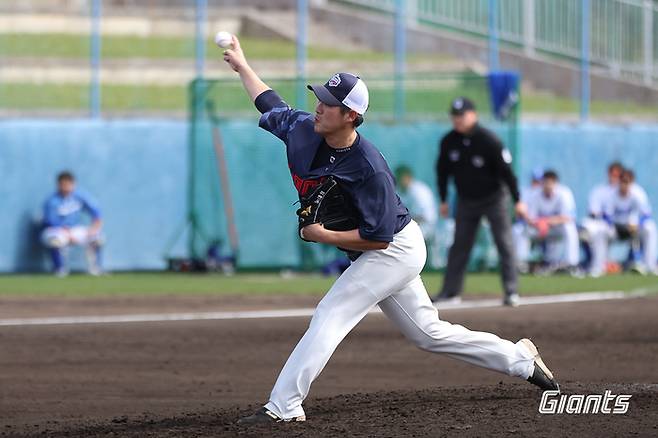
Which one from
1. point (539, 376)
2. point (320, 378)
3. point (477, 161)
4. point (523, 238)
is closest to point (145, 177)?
point (523, 238)

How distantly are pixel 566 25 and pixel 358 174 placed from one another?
1912cm

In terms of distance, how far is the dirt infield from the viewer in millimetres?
7316

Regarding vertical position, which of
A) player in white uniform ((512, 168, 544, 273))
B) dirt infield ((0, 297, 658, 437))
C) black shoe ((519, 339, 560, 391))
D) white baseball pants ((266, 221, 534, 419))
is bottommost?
player in white uniform ((512, 168, 544, 273))

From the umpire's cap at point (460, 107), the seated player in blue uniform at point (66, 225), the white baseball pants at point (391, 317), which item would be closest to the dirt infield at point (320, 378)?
the white baseball pants at point (391, 317)

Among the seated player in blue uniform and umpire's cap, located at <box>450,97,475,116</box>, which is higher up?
umpire's cap, located at <box>450,97,475,116</box>

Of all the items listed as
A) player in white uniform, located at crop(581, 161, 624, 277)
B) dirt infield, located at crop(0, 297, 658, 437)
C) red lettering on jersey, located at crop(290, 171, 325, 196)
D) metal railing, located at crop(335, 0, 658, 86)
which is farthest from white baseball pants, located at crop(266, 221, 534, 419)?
metal railing, located at crop(335, 0, 658, 86)

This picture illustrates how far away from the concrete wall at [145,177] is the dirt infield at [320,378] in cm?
653

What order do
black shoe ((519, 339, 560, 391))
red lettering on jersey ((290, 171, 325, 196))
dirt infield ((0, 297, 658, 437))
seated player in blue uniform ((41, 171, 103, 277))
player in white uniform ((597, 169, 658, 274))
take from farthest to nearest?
player in white uniform ((597, 169, 658, 274))
seated player in blue uniform ((41, 171, 103, 277))
black shoe ((519, 339, 560, 391))
dirt infield ((0, 297, 658, 437))
red lettering on jersey ((290, 171, 325, 196))

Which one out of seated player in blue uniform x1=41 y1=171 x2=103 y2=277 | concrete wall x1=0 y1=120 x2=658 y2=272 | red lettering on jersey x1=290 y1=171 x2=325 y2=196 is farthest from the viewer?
concrete wall x1=0 y1=120 x2=658 y2=272

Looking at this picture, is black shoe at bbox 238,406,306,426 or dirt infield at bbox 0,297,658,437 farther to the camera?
dirt infield at bbox 0,297,658,437

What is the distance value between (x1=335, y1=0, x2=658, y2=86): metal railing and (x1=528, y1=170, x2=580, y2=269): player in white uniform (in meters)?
3.78

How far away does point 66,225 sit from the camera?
20812mm

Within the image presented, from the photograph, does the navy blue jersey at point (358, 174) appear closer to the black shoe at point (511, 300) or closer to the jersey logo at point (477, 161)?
the jersey logo at point (477, 161)

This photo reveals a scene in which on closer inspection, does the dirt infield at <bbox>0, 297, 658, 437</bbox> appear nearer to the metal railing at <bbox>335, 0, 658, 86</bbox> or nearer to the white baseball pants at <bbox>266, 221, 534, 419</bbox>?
the white baseball pants at <bbox>266, 221, 534, 419</bbox>
